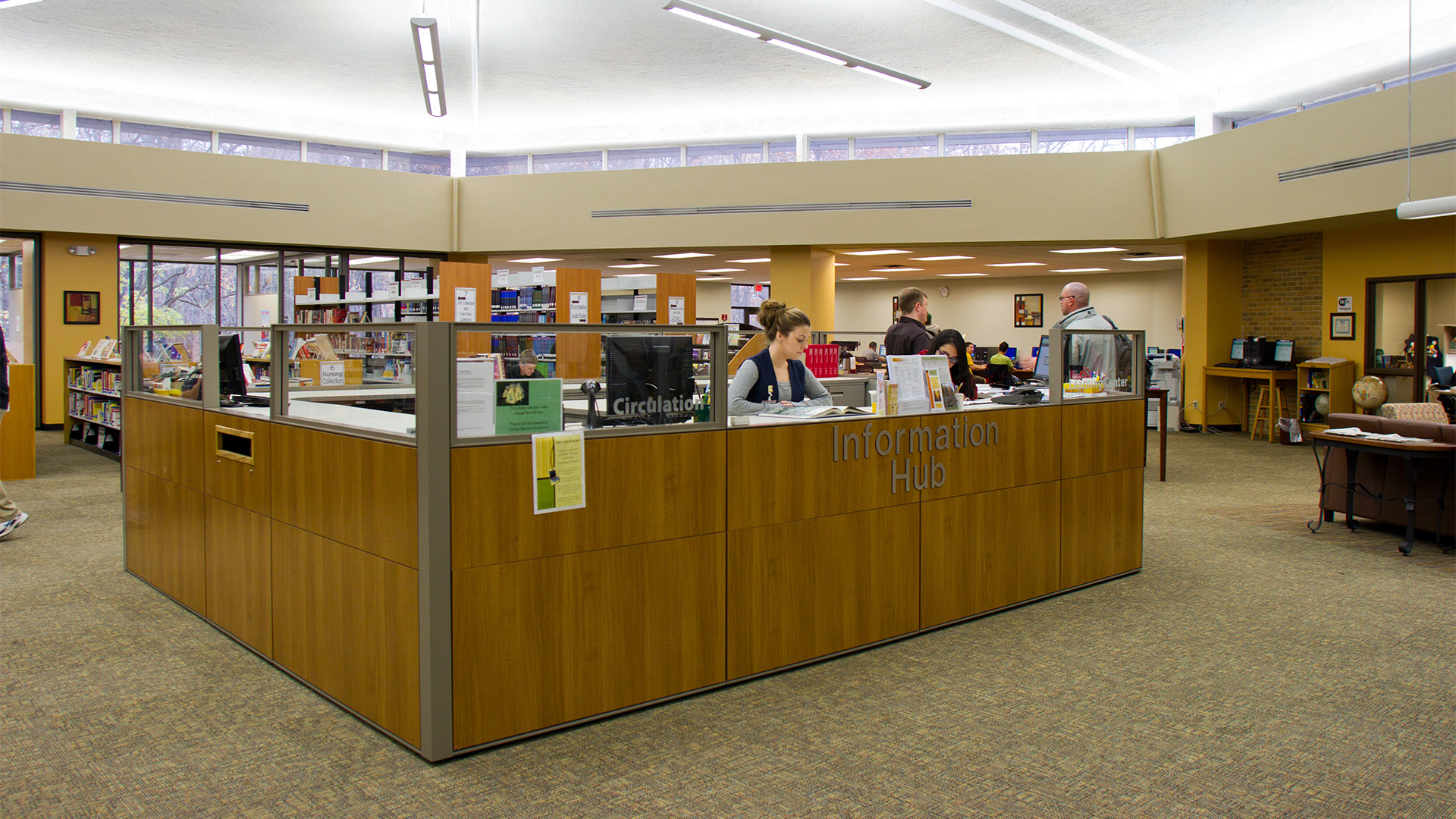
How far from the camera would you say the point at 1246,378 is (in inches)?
490

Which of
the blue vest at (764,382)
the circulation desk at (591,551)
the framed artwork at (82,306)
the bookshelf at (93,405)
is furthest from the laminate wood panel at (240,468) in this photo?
the framed artwork at (82,306)

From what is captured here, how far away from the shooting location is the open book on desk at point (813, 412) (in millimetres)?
3656

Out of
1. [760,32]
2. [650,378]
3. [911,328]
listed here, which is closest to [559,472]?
[650,378]

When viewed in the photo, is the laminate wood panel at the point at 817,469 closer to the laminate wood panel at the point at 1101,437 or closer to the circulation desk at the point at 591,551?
the circulation desk at the point at 591,551

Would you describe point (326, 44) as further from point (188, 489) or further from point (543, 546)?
point (543, 546)

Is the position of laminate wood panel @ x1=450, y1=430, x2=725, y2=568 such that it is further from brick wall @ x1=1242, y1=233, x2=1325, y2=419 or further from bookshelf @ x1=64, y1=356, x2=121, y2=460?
brick wall @ x1=1242, y1=233, x2=1325, y2=419

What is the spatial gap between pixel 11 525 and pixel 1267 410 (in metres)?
13.8

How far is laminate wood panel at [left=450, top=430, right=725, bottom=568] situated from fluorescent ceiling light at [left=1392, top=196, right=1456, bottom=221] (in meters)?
7.54

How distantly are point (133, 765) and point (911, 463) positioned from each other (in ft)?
9.78

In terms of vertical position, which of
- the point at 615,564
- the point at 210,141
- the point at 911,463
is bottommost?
the point at 615,564

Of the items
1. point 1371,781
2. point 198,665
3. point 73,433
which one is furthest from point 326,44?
point 1371,781

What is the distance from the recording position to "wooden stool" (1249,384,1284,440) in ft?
38.2

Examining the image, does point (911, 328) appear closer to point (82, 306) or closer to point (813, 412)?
point (813, 412)

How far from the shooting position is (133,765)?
268 centimetres
